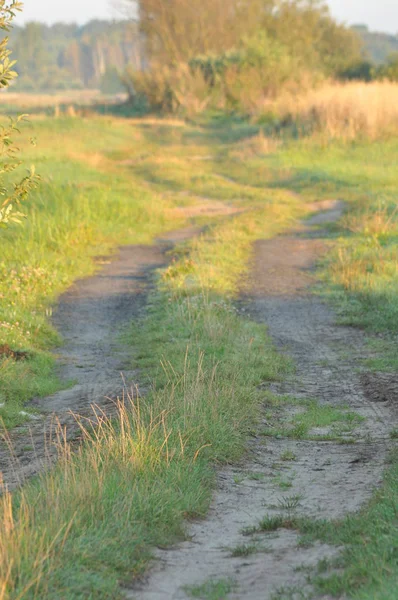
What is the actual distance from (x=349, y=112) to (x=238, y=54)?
1580cm

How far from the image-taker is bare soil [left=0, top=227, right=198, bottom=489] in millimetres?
6387

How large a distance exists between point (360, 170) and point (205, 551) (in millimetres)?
19376

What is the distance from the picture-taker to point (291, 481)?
5.66 meters

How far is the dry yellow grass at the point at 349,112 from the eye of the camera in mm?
26875

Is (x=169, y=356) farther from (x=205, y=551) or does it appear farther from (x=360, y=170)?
(x=360, y=170)

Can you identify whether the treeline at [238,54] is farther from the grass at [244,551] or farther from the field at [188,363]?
the grass at [244,551]

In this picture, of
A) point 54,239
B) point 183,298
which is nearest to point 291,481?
point 183,298

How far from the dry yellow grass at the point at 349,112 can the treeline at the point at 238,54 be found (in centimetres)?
694

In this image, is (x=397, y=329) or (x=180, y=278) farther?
(x=180, y=278)

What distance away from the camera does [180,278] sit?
1211cm

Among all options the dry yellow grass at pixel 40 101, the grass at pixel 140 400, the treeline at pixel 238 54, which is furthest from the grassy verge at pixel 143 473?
the dry yellow grass at pixel 40 101

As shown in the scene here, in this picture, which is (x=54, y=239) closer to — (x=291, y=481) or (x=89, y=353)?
(x=89, y=353)

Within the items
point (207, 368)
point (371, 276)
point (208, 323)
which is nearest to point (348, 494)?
point (207, 368)

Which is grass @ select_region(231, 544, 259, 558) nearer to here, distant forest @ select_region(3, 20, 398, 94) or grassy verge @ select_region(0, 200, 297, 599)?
grassy verge @ select_region(0, 200, 297, 599)
